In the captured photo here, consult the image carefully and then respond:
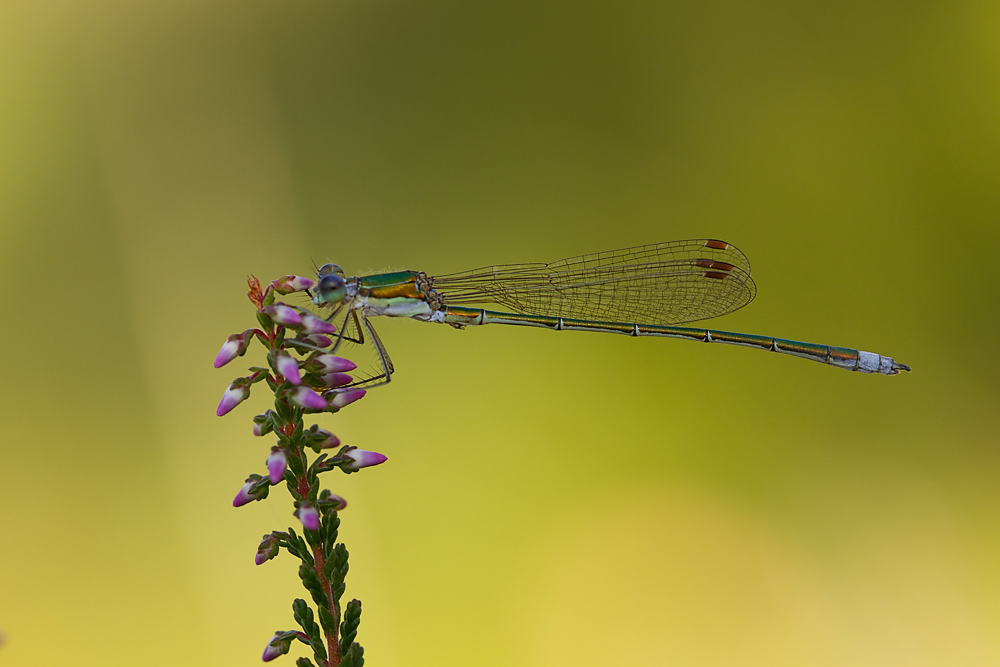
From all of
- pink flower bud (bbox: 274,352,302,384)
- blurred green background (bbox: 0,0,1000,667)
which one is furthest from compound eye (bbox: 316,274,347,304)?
blurred green background (bbox: 0,0,1000,667)

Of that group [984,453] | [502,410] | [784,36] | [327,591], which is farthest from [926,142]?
[327,591]

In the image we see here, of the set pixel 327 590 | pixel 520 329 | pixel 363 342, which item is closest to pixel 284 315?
pixel 327 590

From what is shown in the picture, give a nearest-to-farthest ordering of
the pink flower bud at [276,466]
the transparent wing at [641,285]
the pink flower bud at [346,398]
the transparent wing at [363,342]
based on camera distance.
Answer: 1. the pink flower bud at [276,466]
2. the pink flower bud at [346,398]
3. the transparent wing at [363,342]
4. the transparent wing at [641,285]

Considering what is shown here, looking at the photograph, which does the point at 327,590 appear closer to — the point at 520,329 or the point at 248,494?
the point at 248,494

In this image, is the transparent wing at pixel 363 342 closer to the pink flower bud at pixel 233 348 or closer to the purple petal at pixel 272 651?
the pink flower bud at pixel 233 348

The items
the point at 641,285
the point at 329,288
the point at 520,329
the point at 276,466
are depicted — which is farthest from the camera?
the point at 520,329

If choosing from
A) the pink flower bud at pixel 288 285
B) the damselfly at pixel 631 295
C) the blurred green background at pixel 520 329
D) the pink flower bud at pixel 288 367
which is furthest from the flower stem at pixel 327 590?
the blurred green background at pixel 520 329

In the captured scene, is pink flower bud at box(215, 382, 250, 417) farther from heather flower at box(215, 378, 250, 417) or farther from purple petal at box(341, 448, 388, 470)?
purple petal at box(341, 448, 388, 470)

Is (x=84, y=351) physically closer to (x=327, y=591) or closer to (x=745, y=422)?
(x=327, y=591)
